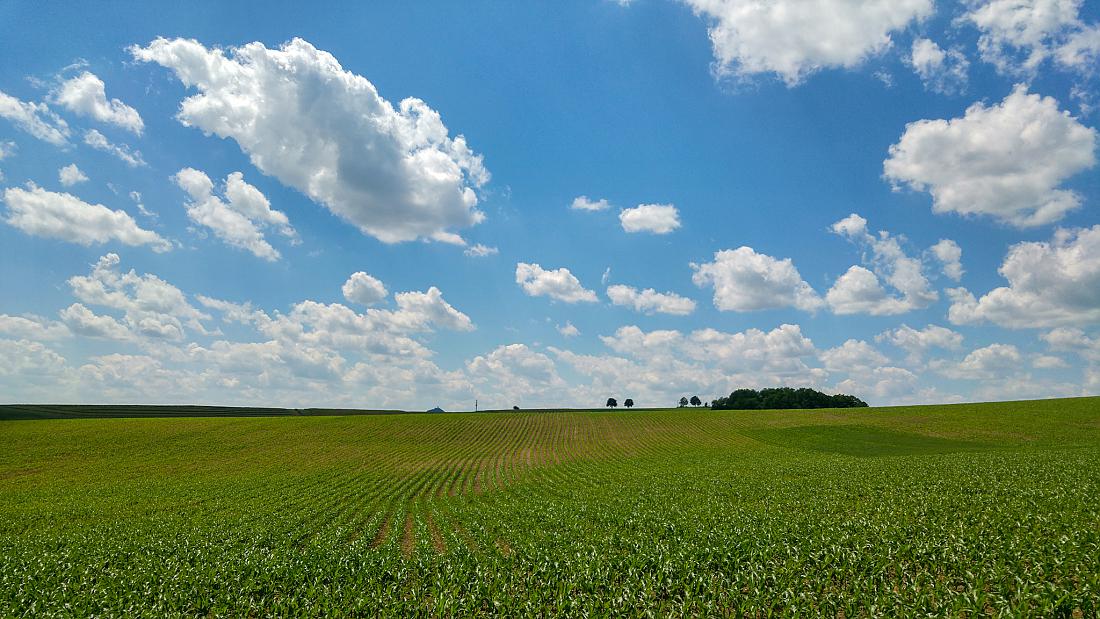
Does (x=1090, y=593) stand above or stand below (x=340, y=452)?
above

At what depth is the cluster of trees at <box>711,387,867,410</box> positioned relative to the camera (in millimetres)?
160750

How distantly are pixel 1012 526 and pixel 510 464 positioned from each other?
1752 inches

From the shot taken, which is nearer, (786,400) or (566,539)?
(566,539)

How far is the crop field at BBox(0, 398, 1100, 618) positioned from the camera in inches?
495

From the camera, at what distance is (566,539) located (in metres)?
19.2

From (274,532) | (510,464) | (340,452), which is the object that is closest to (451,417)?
(340,452)

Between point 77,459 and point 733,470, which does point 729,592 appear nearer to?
point 733,470

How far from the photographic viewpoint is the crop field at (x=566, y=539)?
41.2 feet

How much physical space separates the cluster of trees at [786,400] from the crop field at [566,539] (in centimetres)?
11314

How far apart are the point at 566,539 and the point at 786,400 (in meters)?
160

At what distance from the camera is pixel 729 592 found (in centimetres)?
1247

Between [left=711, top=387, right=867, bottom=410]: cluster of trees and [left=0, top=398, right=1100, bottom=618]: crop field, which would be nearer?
[left=0, top=398, right=1100, bottom=618]: crop field

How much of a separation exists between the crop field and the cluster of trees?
113 metres

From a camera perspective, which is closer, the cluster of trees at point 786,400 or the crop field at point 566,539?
the crop field at point 566,539
